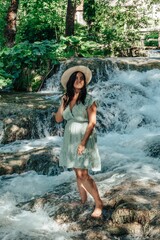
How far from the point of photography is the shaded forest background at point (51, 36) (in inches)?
642

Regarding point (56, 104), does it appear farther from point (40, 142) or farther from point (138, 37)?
point (138, 37)

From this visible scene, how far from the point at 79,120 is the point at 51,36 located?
18.5 m

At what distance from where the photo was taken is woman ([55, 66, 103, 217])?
515 centimetres

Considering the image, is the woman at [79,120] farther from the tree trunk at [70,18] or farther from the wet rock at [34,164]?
the tree trunk at [70,18]

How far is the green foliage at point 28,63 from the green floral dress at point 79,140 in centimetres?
1101

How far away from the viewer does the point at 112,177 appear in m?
7.16

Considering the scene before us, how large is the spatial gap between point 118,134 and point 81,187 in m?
6.05

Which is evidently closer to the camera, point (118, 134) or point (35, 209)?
point (35, 209)

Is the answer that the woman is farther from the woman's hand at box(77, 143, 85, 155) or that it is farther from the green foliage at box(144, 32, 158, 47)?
the green foliage at box(144, 32, 158, 47)

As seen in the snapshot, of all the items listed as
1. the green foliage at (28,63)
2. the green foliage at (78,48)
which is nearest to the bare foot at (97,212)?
the green foliage at (28,63)

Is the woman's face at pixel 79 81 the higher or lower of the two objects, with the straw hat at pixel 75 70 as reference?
lower

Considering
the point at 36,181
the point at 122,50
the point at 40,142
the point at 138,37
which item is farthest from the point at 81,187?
the point at 138,37

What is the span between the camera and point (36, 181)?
7.81m

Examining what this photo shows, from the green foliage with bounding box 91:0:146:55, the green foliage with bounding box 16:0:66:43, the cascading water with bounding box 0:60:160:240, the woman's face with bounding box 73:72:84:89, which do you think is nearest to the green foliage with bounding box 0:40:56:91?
the cascading water with bounding box 0:60:160:240
